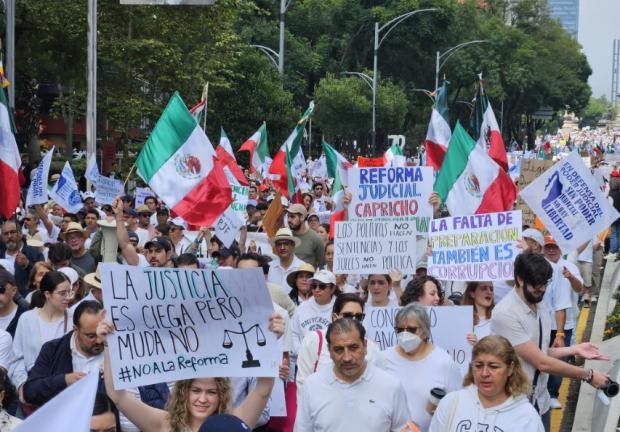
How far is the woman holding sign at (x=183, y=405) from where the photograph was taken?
5281 millimetres

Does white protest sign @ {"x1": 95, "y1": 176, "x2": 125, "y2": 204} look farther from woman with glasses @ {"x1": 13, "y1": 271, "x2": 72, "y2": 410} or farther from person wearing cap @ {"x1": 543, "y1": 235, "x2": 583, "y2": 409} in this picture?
woman with glasses @ {"x1": 13, "y1": 271, "x2": 72, "y2": 410}

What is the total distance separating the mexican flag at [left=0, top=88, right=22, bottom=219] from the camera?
434 inches

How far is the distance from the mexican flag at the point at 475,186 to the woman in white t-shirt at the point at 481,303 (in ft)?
13.5

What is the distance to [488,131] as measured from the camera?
1556 centimetres

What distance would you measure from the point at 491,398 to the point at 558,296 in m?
4.80

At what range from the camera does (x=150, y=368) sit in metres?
5.53

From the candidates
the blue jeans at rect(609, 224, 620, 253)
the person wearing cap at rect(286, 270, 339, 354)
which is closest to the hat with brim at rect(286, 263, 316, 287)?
the person wearing cap at rect(286, 270, 339, 354)

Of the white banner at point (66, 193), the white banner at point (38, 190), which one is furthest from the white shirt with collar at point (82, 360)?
the white banner at point (66, 193)

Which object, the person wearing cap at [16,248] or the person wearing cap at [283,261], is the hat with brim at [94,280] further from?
the person wearing cap at [16,248]

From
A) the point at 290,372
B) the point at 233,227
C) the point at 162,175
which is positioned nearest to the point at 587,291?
the point at 233,227

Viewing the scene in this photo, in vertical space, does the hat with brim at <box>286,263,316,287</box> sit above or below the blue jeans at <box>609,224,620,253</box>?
above

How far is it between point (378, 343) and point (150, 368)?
94.1 inches

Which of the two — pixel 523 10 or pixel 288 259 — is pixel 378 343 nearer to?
pixel 288 259

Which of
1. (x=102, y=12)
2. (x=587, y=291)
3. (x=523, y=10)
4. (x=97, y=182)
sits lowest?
(x=587, y=291)
